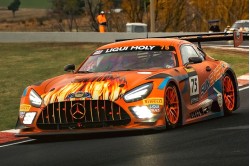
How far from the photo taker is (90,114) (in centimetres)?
1064

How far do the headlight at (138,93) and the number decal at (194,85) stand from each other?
4.63 feet

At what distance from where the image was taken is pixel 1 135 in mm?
12492

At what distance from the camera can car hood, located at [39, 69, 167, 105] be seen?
10.7m

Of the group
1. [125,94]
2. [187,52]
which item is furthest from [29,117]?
[187,52]

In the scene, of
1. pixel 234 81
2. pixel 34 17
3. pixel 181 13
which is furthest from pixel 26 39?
pixel 34 17

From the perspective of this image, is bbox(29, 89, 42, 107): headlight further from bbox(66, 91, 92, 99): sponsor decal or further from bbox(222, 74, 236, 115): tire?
bbox(222, 74, 236, 115): tire

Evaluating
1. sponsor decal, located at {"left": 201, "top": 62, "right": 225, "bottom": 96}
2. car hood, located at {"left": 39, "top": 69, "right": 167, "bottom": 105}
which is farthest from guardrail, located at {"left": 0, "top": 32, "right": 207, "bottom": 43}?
car hood, located at {"left": 39, "top": 69, "right": 167, "bottom": 105}

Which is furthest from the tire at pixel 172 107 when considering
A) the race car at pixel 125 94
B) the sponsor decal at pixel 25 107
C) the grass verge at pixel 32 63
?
the grass verge at pixel 32 63

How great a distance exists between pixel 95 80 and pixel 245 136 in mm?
2228

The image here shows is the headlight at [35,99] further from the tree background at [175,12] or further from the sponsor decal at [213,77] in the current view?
the tree background at [175,12]

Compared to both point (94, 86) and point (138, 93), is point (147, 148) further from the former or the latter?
point (94, 86)

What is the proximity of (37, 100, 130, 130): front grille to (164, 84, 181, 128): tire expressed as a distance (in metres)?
0.69

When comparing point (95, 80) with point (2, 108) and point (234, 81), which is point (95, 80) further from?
point (2, 108)

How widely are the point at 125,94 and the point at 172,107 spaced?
0.94m
